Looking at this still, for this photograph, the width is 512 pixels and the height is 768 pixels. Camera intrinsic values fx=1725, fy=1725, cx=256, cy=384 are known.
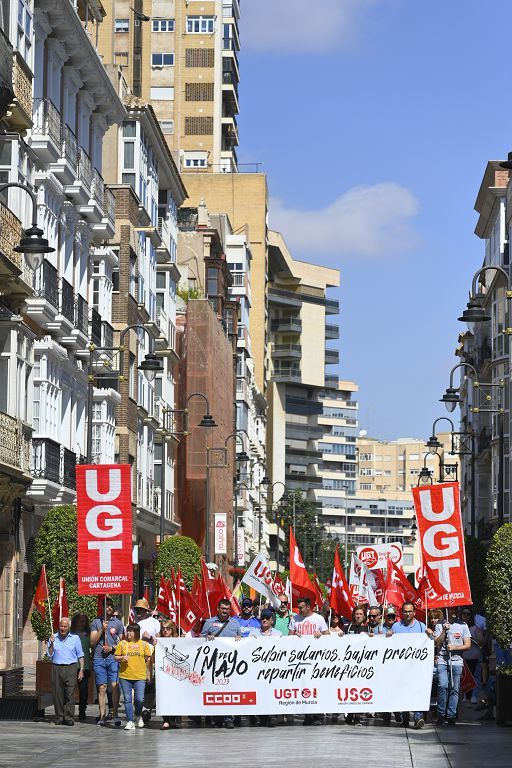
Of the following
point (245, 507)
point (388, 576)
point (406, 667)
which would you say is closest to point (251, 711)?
point (406, 667)

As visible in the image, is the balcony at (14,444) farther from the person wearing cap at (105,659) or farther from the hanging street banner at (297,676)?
the hanging street banner at (297,676)

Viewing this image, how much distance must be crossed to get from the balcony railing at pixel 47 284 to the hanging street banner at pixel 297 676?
19006 millimetres

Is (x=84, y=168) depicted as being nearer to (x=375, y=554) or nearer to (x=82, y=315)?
(x=82, y=315)

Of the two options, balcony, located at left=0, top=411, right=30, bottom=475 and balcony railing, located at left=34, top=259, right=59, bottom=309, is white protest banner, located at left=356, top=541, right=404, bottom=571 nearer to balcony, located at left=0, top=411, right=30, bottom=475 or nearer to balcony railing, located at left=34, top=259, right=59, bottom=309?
balcony, located at left=0, top=411, right=30, bottom=475

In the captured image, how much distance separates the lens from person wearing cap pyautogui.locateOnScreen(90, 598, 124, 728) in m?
24.5

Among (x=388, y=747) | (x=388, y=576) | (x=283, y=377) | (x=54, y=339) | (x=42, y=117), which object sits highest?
(x=283, y=377)

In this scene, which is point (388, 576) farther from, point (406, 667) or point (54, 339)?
point (54, 339)

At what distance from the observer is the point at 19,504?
3928 centimetres

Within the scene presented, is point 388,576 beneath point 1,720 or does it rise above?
above

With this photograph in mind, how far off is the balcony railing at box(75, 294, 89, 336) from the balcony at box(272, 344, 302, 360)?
140197 millimetres

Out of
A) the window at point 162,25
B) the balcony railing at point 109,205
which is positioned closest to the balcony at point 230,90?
the window at point 162,25

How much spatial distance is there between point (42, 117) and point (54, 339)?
5.91m

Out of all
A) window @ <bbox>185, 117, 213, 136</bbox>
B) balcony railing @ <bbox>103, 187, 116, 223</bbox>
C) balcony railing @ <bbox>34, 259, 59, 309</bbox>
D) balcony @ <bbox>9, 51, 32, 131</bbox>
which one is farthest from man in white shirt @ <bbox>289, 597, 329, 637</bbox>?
window @ <bbox>185, 117, 213, 136</bbox>

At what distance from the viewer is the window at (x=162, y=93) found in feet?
409
